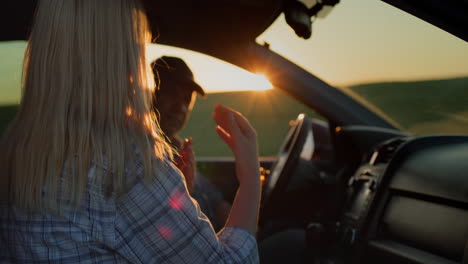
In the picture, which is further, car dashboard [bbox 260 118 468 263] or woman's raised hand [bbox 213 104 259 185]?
car dashboard [bbox 260 118 468 263]

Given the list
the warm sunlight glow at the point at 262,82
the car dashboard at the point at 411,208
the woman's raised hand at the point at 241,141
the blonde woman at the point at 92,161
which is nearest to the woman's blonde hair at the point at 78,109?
the blonde woman at the point at 92,161

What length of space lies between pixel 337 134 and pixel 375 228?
0.96 meters

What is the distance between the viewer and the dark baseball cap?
2.70 metres

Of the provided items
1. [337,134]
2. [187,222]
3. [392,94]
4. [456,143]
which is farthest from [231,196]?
[187,222]

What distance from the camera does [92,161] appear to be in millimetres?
1106

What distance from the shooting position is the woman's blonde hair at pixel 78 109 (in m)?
1.10

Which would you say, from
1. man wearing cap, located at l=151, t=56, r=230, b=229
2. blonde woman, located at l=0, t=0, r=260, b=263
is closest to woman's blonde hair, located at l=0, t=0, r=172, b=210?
blonde woman, located at l=0, t=0, r=260, b=263

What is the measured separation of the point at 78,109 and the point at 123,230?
317mm

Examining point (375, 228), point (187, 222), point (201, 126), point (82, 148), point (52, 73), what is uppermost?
point (52, 73)

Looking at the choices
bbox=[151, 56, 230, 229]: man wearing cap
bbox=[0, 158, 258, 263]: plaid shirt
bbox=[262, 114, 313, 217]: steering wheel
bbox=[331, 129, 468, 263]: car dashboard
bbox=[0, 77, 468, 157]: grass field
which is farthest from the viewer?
bbox=[151, 56, 230, 229]: man wearing cap

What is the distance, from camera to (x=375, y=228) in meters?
2.09

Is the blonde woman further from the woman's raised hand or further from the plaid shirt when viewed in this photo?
the woman's raised hand

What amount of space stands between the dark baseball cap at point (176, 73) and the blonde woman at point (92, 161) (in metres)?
1.44

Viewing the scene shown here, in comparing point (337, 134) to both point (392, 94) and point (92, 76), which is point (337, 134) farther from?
point (92, 76)
